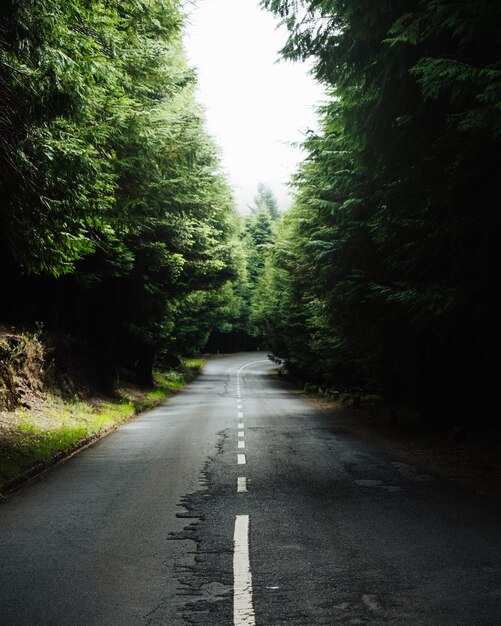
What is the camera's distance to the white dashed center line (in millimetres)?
4034

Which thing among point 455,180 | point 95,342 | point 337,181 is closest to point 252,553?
point 455,180

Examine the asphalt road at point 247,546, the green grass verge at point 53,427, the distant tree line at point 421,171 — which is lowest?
the asphalt road at point 247,546

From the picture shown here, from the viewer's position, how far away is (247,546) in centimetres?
561

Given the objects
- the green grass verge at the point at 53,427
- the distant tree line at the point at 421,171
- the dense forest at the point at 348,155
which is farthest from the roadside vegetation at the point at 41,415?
the distant tree line at the point at 421,171

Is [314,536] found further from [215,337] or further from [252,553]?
[215,337]

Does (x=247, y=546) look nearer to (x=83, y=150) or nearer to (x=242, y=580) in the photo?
(x=242, y=580)

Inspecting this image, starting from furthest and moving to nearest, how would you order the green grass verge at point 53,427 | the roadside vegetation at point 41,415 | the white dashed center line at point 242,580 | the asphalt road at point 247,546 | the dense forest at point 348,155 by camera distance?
the roadside vegetation at point 41,415 < the green grass verge at point 53,427 < the dense forest at point 348,155 < the asphalt road at point 247,546 < the white dashed center line at point 242,580

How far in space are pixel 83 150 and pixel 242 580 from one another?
6805 mm

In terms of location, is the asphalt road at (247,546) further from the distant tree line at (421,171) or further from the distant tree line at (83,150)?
the distant tree line at (83,150)

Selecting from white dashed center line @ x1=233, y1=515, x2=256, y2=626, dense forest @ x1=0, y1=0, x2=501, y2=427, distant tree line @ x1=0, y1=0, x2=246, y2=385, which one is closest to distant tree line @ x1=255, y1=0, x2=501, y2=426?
dense forest @ x1=0, y1=0, x2=501, y2=427

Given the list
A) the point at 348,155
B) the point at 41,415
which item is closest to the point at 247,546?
the point at 348,155

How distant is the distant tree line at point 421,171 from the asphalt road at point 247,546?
3.83 meters

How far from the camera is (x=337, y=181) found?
12.6 meters

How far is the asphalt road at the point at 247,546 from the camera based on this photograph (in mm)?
4168
